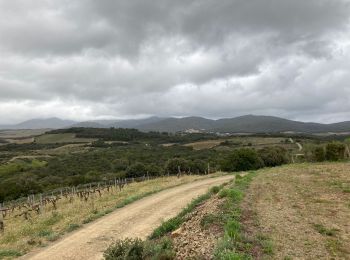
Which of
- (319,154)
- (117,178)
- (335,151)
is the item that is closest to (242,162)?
(319,154)

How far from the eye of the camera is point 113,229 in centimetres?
2122

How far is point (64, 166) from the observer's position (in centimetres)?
9106

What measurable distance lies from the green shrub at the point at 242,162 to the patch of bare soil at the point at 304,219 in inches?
1581

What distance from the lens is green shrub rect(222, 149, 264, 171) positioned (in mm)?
65750

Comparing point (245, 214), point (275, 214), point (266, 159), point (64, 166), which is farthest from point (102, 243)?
point (64, 166)

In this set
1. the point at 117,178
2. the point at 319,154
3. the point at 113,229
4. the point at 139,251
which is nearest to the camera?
the point at 139,251

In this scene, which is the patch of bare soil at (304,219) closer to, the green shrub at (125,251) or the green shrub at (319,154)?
the green shrub at (125,251)

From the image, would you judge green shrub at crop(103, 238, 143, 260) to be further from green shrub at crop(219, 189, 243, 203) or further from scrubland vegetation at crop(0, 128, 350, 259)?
green shrub at crop(219, 189, 243, 203)

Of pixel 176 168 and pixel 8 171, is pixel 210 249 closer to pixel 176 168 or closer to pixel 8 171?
pixel 176 168

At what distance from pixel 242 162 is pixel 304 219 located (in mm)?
51014

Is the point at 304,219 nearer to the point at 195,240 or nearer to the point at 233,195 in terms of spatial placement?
the point at 195,240

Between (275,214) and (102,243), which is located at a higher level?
(275,214)

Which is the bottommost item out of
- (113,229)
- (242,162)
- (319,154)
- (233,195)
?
(242,162)

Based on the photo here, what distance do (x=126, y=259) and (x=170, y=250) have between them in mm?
1321
